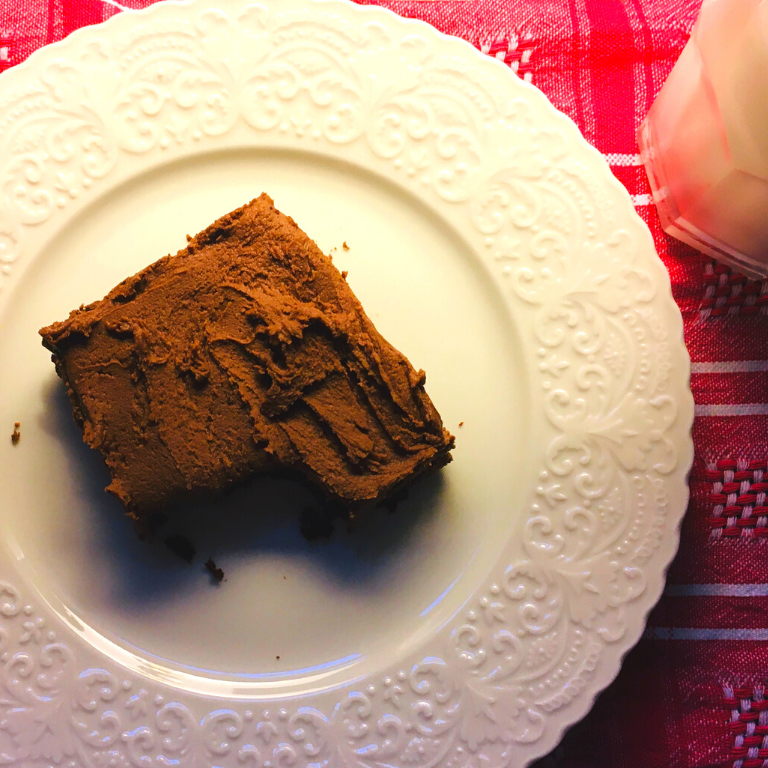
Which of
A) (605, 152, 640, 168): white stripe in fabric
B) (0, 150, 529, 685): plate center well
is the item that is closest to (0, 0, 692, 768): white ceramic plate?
(0, 150, 529, 685): plate center well

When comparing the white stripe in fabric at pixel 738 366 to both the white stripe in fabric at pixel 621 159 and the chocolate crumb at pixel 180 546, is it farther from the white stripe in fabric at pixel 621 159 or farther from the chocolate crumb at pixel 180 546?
the chocolate crumb at pixel 180 546

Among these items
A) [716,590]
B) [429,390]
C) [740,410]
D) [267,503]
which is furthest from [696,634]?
[267,503]

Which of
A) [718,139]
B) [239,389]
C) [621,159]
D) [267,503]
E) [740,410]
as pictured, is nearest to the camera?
[239,389]

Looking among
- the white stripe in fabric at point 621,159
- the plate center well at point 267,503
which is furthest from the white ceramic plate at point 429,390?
the white stripe in fabric at point 621,159

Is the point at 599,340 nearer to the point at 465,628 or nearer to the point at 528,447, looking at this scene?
the point at 528,447

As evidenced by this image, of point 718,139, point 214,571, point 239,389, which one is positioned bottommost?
point 214,571

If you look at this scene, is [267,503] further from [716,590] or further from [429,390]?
[716,590]

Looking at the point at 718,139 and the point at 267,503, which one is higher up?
the point at 718,139
